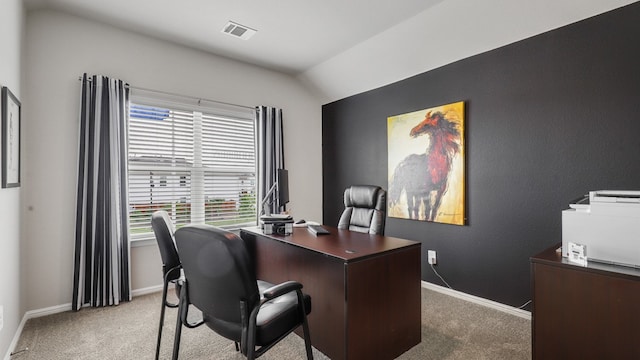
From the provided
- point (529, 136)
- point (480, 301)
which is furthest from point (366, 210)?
point (529, 136)

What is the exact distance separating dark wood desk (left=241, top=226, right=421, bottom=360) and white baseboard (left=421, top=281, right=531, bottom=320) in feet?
3.63

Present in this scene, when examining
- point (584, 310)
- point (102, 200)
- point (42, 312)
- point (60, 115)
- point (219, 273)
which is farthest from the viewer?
point (102, 200)

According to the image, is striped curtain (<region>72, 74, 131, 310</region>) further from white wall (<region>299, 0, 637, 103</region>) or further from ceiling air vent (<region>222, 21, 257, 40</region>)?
white wall (<region>299, 0, 637, 103</region>)

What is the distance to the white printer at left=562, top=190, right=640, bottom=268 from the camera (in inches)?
59.6

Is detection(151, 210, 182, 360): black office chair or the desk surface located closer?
the desk surface

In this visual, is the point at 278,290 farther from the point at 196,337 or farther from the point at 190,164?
the point at 190,164

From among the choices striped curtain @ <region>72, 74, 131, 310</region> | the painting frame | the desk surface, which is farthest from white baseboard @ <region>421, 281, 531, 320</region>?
striped curtain @ <region>72, 74, 131, 310</region>

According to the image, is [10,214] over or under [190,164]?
under

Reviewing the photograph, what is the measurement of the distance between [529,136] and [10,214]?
4054 millimetres

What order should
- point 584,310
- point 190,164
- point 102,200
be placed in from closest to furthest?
1. point 584,310
2. point 102,200
3. point 190,164

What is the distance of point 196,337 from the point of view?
2.32 m

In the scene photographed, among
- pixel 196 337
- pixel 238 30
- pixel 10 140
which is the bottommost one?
pixel 196 337

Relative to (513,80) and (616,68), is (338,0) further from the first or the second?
(616,68)

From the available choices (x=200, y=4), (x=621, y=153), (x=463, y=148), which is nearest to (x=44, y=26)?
(x=200, y=4)
